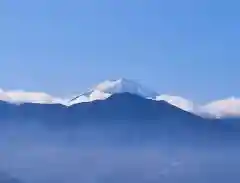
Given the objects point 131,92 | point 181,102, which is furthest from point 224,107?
point 131,92

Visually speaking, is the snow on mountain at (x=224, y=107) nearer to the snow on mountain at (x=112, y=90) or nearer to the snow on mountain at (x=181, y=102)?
the snow on mountain at (x=181, y=102)

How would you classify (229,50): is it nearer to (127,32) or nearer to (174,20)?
(174,20)

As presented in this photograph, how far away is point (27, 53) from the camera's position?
2279mm

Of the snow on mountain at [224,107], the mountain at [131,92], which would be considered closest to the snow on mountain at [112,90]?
the mountain at [131,92]

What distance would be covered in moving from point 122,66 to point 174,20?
0.30m

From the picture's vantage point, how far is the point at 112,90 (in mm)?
2230

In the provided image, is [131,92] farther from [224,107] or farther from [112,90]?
[224,107]

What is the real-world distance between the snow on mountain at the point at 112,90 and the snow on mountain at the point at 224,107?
23cm

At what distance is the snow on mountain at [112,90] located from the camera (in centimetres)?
223

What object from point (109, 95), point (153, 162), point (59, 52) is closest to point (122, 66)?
point (109, 95)

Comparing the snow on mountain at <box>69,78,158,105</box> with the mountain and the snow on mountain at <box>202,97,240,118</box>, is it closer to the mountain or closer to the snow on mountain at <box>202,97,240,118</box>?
the mountain

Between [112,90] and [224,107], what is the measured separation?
1.54ft

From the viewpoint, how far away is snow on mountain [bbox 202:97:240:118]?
7.33 ft

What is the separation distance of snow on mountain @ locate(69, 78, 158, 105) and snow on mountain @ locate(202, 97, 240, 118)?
234 millimetres
